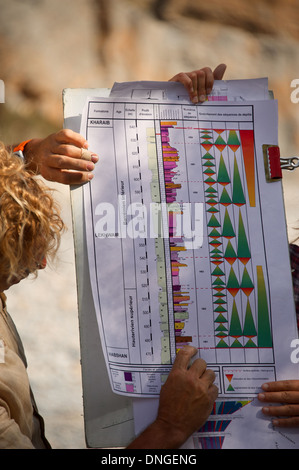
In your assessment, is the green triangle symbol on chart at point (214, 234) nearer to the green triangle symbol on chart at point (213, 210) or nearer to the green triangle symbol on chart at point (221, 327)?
the green triangle symbol on chart at point (213, 210)

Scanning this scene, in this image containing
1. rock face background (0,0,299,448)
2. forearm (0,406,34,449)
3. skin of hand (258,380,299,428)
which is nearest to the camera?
forearm (0,406,34,449)

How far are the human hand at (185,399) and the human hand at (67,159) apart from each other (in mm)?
407

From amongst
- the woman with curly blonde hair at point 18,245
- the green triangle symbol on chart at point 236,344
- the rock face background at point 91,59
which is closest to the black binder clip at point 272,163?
the green triangle symbol on chart at point 236,344

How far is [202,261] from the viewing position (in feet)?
3.20

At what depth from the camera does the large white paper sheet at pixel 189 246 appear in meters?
0.94

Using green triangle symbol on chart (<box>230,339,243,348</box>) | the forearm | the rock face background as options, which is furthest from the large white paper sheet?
the rock face background

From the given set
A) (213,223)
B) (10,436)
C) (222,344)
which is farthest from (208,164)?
(10,436)

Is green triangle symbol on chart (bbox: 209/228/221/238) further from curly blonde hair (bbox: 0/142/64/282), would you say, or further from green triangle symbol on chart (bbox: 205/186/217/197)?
curly blonde hair (bbox: 0/142/64/282)

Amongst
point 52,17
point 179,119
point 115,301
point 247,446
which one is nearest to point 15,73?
point 52,17

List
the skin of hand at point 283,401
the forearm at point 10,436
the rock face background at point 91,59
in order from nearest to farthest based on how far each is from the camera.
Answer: the forearm at point 10,436
the skin of hand at point 283,401
the rock face background at point 91,59

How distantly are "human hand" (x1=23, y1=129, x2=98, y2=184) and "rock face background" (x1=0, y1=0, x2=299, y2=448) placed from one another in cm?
109

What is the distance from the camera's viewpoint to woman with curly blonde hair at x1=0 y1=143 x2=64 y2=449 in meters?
0.84

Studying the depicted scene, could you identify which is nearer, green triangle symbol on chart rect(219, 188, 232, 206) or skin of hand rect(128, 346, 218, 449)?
skin of hand rect(128, 346, 218, 449)
